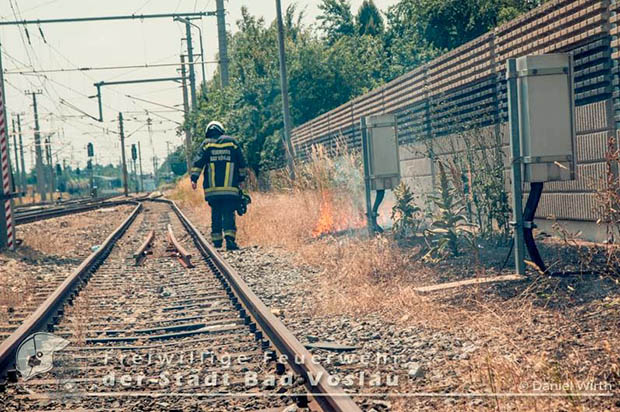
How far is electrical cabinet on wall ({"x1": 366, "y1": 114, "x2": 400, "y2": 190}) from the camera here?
12.9 meters

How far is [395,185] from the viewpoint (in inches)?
509

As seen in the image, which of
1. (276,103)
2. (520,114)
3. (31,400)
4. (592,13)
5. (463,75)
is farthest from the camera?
(276,103)

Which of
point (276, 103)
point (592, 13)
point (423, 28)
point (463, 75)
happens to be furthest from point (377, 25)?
point (592, 13)

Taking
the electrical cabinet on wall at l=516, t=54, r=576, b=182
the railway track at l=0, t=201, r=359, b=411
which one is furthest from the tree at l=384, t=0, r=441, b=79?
the electrical cabinet on wall at l=516, t=54, r=576, b=182

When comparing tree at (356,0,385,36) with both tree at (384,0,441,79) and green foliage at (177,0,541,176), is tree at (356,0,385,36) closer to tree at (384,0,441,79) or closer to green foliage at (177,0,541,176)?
tree at (384,0,441,79)

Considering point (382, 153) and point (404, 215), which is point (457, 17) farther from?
point (404, 215)

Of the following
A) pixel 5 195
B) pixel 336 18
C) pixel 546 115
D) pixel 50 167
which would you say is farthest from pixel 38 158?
pixel 546 115

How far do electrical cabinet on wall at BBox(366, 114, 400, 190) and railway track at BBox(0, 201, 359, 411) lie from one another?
349cm

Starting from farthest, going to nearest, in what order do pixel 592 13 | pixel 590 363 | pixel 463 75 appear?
pixel 463 75 < pixel 592 13 < pixel 590 363

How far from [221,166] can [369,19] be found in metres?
53.1

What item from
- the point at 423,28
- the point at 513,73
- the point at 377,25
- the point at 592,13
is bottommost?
the point at 513,73

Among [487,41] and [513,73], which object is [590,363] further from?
[487,41]

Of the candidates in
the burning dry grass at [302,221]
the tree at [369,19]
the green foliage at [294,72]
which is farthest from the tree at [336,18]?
the burning dry grass at [302,221]

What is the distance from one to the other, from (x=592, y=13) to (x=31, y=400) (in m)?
7.18
